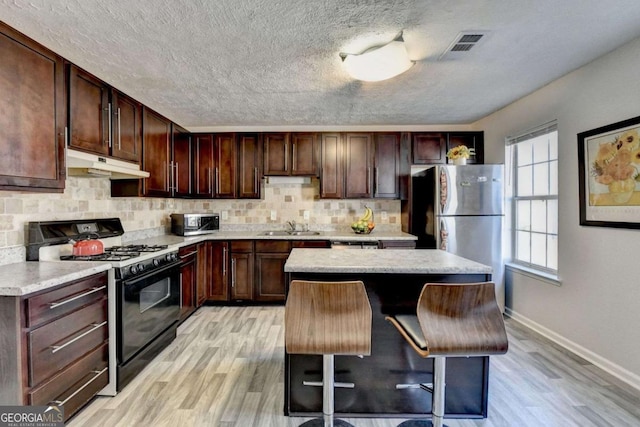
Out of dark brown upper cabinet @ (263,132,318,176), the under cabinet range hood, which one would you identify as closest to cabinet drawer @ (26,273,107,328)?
the under cabinet range hood

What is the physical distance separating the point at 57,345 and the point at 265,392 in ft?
4.11

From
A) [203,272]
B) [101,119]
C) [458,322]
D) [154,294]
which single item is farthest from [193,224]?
[458,322]

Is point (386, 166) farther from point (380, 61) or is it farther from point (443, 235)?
point (380, 61)

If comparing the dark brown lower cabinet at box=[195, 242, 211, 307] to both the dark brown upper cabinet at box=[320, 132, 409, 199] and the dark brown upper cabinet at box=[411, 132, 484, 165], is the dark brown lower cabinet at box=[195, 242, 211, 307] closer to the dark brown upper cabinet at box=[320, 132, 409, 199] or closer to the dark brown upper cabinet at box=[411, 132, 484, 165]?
the dark brown upper cabinet at box=[320, 132, 409, 199]

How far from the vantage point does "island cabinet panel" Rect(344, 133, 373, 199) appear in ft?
13.7

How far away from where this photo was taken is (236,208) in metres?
4.53

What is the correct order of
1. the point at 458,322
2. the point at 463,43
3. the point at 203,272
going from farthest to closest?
the point at 203,272 < the point at 463,43 < the point at 458,322

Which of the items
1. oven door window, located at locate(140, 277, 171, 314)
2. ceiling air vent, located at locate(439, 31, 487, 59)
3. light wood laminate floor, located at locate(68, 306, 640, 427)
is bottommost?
light wood laminate floor, located at locate(68, 306, 640, 427)

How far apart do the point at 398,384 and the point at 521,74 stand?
2618mm

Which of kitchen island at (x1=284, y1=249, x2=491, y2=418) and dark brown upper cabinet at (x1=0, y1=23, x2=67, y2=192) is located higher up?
dark brown upper cabinet at (x1=0, y1=23, x2=67, y2=192)

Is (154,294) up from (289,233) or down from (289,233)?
down

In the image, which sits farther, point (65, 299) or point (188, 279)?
point (188, 279)

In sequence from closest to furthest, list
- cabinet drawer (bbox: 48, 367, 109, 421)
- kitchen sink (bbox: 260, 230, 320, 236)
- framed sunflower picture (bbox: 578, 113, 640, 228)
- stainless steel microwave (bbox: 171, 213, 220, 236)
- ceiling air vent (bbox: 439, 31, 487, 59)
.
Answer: cabinet drawer (bbox: 48, 367, 109, 421) → ceiling air vent (bbox: 439, 31, 487, 59) → framed sunflower picture (bbox: 578, 113, 640, 228) → stainless steel microwave (bbox: 171, 213, 220, 236) → kitchen sink (bbox: 260, 230, 320, 236)

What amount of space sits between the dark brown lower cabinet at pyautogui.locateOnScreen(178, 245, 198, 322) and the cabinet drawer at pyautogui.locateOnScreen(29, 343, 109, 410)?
114 cm
